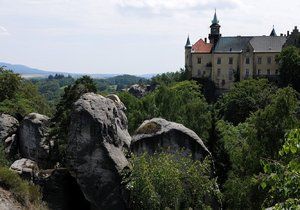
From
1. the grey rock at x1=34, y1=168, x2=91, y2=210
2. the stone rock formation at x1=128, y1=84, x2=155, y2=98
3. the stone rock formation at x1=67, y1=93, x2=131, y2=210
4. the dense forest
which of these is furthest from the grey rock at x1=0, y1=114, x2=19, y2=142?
the stone rock formation at x1=128, y1=84, x2=155, y2=98

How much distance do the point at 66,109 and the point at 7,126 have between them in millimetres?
5894

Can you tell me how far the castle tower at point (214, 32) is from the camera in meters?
98.2

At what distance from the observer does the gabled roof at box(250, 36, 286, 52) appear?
9138cm

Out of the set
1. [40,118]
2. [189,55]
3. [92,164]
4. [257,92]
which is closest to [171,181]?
[92,164]

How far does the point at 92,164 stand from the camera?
2431 centimetres

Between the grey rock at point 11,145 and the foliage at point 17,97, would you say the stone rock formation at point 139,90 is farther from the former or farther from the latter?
the grey rock at point 11,145

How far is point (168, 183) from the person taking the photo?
22.6 m

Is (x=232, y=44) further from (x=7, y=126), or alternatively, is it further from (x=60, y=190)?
(x=60, y=190)

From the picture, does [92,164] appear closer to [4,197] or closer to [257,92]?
[4,197]

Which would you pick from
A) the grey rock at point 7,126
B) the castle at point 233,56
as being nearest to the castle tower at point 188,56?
the castle at point 233,56

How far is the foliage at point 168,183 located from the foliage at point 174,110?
899 inches

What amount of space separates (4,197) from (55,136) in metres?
13.1

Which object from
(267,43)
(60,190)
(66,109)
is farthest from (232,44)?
(60,190)

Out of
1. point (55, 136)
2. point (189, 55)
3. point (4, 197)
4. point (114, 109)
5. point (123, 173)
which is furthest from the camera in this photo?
point (189, 55)
